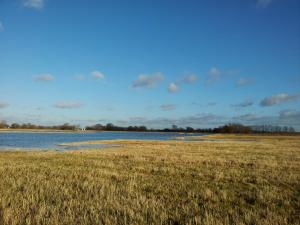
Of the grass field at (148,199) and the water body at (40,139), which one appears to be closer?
the grass field at (148,199)

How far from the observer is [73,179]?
12.3 meters

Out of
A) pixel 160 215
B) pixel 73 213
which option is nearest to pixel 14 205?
pixel 73 213

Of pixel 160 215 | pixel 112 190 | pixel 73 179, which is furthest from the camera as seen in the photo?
pixel 73 179

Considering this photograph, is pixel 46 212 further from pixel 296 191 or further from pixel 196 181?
pixel 296 191

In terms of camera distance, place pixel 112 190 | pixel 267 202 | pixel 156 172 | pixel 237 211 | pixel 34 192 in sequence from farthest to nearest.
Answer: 1. pixel 156 172
2. pixel 112 190
3. pixel 34 192
4. pixel 267 202
5. pixel 237 211

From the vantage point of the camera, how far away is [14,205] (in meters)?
7.79

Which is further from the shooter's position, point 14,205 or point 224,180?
point 224,180

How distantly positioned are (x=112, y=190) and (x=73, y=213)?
298 centimetres

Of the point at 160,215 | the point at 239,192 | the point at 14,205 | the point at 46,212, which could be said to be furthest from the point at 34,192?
the point at 239,192

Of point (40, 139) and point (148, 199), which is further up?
point (40, 139)

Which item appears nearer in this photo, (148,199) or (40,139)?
(148,199)

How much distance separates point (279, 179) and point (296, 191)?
2466mm

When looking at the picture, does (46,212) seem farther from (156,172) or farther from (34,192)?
(156,172)

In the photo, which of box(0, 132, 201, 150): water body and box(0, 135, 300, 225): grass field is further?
box(0, 132, 201, 150): water body
